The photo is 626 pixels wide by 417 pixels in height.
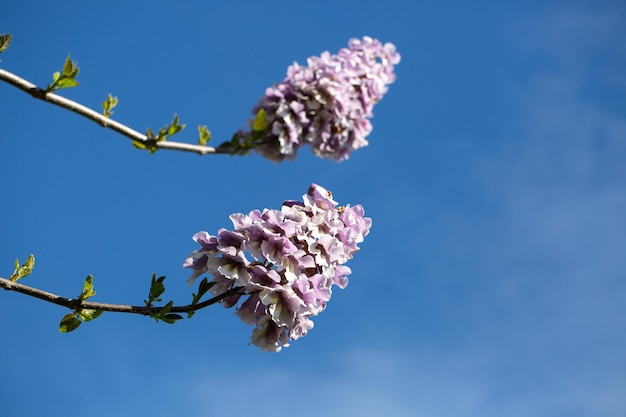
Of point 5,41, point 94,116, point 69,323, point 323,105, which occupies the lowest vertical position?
point 69,323

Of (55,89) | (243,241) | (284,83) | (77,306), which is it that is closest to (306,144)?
(284,83)

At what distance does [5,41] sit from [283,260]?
8.47ft

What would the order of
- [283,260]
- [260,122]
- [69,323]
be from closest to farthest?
[260,122]
[283,260]
[69,323]

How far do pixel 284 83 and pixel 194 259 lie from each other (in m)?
2.00

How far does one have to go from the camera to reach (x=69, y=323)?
6062mm

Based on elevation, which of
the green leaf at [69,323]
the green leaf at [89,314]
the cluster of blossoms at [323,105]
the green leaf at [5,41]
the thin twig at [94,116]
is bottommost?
the green leaf at [69,323]

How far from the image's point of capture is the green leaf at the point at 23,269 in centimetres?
607

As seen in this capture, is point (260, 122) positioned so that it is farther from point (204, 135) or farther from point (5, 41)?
point (5, 41)

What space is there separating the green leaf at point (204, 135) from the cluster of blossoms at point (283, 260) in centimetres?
111

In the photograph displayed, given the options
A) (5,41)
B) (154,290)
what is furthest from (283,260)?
(5,41)

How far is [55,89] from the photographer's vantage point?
4629mm

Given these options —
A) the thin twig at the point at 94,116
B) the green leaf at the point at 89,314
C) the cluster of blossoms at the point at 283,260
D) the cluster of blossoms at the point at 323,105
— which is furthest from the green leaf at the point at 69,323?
the cluster of blossoms at the point at 323,105

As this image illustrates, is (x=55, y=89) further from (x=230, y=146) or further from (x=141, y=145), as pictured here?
(x=230, y=146)

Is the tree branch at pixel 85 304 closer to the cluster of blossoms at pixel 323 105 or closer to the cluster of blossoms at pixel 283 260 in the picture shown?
the cluster of blossoms at pixel 283 260
